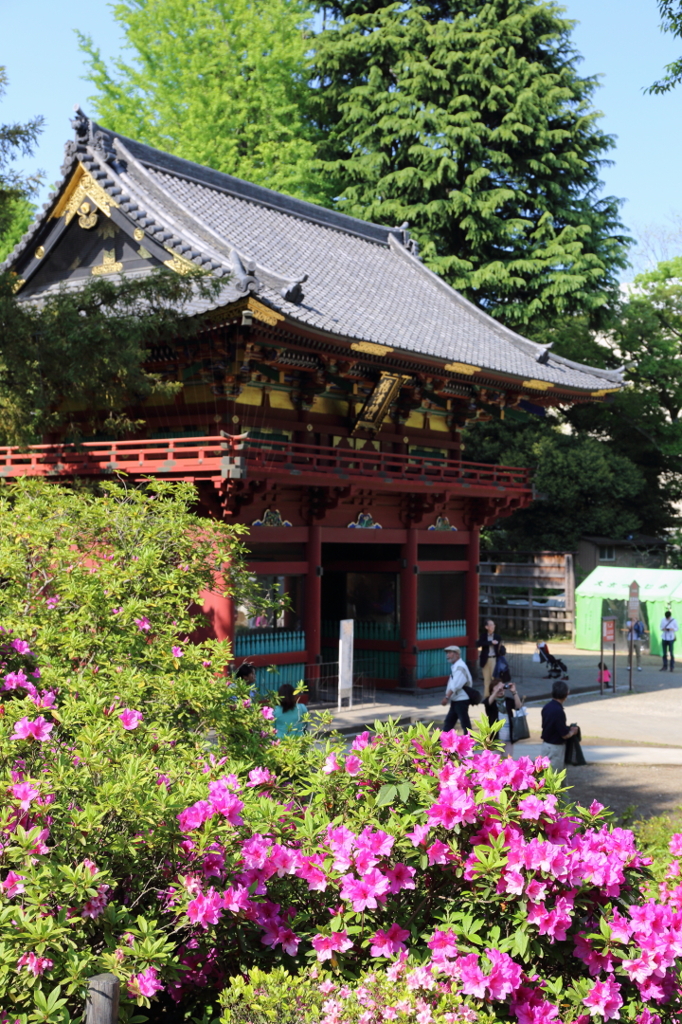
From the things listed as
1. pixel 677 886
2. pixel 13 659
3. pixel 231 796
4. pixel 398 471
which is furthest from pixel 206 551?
pixel 398 471

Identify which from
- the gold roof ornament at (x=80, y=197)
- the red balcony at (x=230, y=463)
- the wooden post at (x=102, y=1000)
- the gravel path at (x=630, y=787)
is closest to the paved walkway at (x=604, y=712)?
the gravel path at (x=630, y=787)

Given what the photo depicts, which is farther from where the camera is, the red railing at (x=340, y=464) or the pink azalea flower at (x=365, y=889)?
the red railing at (x=340, y=464)

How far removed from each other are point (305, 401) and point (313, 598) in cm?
378

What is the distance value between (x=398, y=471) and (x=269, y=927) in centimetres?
→ 1676

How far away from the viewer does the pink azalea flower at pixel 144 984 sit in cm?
367

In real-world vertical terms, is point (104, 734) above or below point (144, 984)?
above

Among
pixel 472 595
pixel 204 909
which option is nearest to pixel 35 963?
pixel 204 909

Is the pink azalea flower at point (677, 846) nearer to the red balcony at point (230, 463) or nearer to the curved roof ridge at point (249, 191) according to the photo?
the red balcony at point (230, 463)

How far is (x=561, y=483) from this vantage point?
34.0m

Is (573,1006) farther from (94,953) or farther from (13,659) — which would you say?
(13,659)

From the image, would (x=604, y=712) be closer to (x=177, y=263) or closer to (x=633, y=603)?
(x=633, y=603)

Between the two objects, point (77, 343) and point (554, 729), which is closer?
point (554, 729)

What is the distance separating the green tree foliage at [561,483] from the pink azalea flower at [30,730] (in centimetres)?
2957

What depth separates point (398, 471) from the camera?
67.9 ft
